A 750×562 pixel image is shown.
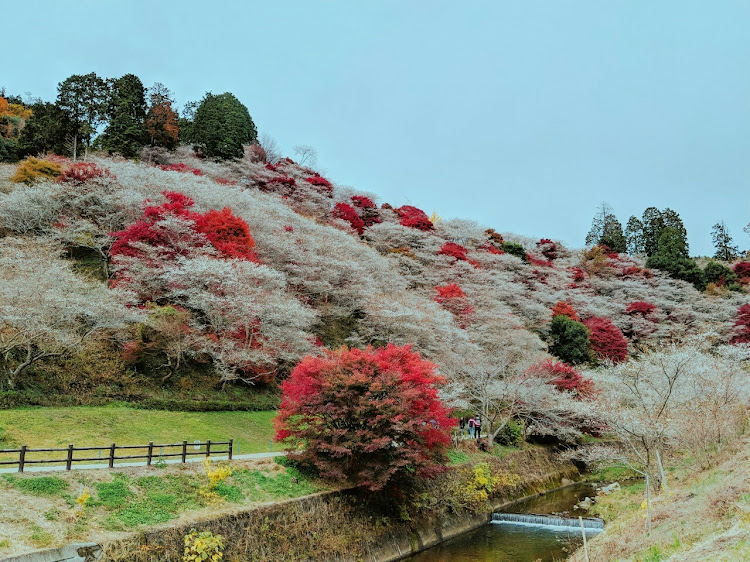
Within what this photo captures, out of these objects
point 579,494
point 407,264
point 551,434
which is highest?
point 407,264

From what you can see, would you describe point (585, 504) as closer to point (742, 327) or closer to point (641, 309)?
point (742, 327)

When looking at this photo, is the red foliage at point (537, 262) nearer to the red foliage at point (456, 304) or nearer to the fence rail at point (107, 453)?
the red foliage at point (456, 304)

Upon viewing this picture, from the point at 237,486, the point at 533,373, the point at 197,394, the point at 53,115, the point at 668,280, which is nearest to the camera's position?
the point at 237,486

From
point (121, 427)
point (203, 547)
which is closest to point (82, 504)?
point (203, 547)

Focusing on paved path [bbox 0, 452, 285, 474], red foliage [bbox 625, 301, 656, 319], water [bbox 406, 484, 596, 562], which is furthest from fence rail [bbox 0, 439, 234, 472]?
red foliage [bbox 625, 301, 656, 319]

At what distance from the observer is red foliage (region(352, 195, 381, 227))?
62.8 m

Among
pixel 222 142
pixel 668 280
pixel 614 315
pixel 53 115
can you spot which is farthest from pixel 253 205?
pixel 668 280

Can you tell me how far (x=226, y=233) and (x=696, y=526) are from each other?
27.6 meters

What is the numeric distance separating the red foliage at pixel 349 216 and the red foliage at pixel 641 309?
32.1 metres

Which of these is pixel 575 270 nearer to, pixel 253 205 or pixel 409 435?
pixel 253 205

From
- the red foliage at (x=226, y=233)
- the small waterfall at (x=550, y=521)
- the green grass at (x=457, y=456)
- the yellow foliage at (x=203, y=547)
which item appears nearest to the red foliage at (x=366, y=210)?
the red foliage at (x=226, y=233)

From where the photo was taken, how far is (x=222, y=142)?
59.1 metres

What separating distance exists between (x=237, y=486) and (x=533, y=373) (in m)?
20.4

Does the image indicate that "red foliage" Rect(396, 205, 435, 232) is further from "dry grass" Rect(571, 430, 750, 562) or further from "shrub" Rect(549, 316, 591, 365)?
"dry grass" Rect(571, 430, 750, 562)
